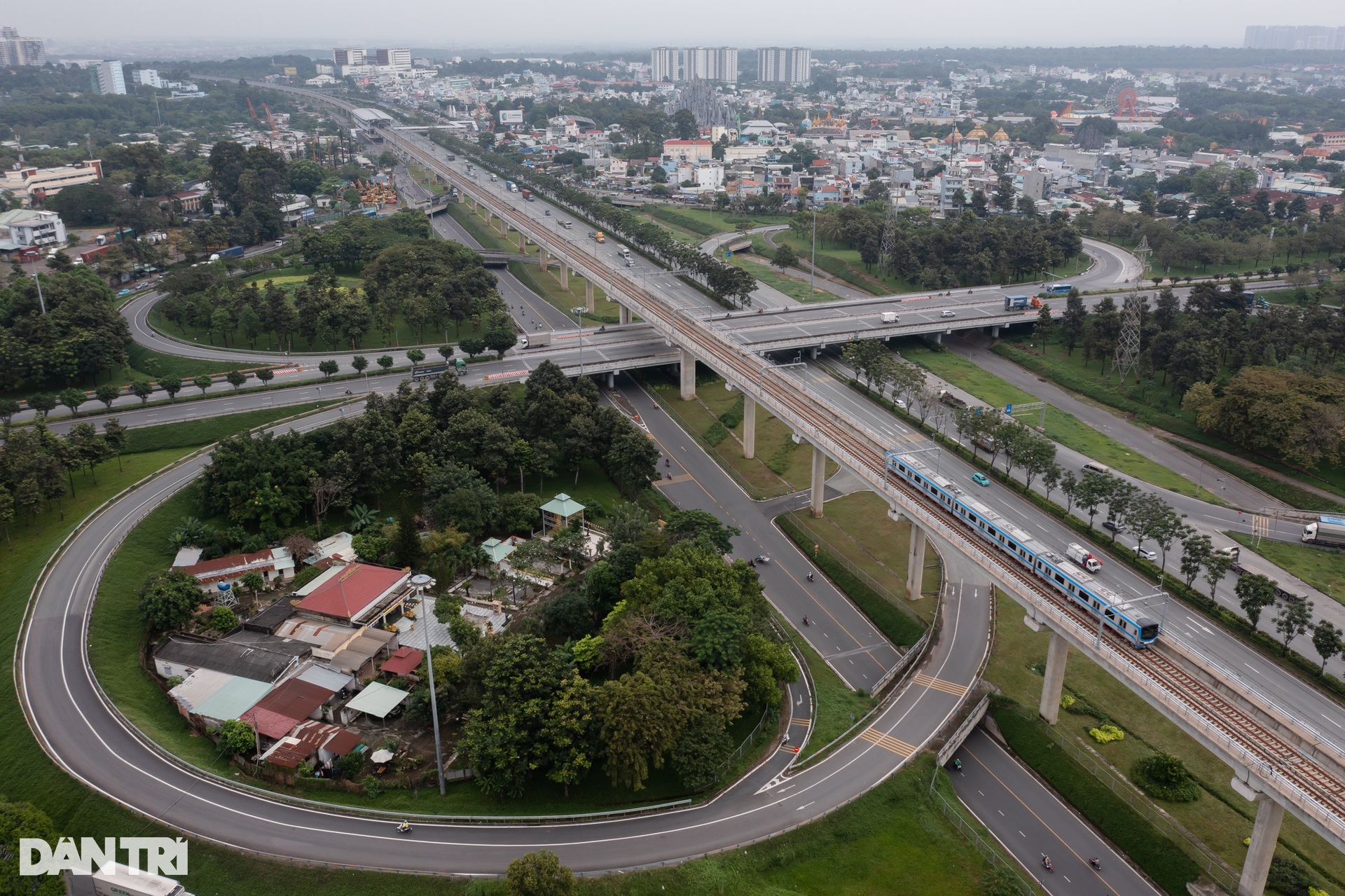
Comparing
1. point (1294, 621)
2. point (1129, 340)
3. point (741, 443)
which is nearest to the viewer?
point (1294, 621)

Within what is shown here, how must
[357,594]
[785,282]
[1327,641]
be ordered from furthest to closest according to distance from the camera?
1. [785,282]
2. [357,594]
3. [1327,641]

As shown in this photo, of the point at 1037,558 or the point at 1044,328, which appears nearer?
the point at 1037,558

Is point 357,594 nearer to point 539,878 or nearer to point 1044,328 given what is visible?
point 539,878

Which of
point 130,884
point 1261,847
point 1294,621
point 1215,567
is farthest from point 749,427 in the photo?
point 130,884

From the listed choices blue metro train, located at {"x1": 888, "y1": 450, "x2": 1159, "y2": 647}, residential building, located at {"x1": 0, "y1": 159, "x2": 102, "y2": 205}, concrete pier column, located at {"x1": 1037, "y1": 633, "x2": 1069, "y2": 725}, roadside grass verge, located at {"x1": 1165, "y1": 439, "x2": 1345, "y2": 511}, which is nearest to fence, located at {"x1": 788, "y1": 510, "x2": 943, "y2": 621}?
blue metro train, located at {"x1": 888, "y1": 450, "x2": 1159, "y2": 647}

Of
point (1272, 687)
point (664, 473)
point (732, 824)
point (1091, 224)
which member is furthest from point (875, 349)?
point (1091, 224)

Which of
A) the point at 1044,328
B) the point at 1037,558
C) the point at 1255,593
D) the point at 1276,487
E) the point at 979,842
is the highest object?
the point at 1044,328
